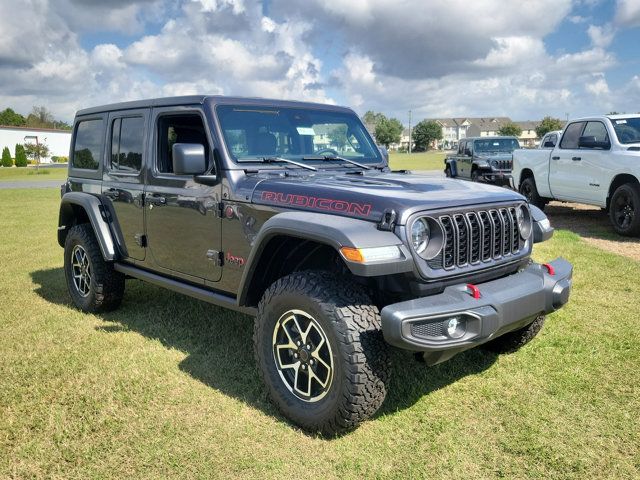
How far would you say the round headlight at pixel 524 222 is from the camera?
12.1ft

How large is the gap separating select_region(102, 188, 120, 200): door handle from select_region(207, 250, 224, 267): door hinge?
1435 millimetres

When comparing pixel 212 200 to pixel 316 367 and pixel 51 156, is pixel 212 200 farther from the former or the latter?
pixel 51 156

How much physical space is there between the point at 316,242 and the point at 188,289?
1.35 meters

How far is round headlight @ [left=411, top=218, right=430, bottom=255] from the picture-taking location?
A: 9.84ft

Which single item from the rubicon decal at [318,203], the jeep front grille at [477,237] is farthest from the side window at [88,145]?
the jeep front grille at [477,237]

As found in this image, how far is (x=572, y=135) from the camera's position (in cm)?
1008

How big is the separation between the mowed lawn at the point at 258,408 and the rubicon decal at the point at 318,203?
4.13ft

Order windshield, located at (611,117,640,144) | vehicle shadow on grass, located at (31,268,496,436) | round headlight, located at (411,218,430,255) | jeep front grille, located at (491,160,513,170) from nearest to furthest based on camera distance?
round headlight, located at (411,218,430,255) → vehicle shadow on grass, located at (31,268,496,436) → windshield, located at (611,117,640,144) → jeep front grille, located at (491,160,513,170)

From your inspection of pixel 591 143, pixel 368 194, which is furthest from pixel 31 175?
pixel 368 194

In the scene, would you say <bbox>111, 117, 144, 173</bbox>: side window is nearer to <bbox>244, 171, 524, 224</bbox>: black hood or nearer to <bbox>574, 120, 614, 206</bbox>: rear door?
<bbox>244, 171, 524, 224</bbox>: black hood

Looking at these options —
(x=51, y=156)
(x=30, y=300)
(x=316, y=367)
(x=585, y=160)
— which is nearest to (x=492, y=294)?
(x=316, y=367)

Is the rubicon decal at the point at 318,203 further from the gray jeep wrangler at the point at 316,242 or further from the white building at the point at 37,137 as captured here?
the white building at the point at 37,137

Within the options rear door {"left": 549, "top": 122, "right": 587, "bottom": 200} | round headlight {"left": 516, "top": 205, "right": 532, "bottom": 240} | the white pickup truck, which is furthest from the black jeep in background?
round headlight {"left": 516, "top": 205, "right": 532, "bottom": 240}

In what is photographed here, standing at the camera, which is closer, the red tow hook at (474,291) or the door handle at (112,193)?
the red tow hook at (474,291)
